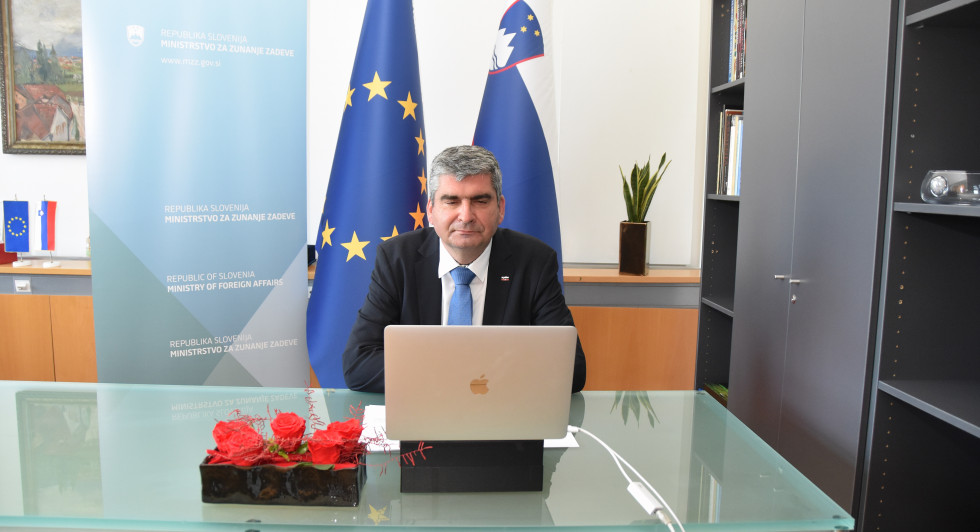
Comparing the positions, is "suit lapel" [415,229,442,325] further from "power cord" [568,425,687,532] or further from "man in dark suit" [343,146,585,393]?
"power cord" [568,425,687,532]

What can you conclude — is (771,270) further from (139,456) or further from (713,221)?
(139,456)

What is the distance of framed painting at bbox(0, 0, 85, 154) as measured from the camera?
3320 mm

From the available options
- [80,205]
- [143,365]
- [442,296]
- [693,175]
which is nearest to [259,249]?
[143,365]

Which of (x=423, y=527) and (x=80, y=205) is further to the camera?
(x=80, y=205)

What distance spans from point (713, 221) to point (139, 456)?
2405 mm

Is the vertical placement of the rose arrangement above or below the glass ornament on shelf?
below

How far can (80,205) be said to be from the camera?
3.50m

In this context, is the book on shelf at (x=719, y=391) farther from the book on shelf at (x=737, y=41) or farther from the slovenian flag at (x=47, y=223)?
the slovenian flag at (x=47, y=223)

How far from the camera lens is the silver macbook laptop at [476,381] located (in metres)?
1.19

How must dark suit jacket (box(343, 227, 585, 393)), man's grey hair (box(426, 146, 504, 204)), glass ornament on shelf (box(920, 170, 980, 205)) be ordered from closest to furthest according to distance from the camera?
glass ornament on shelf (box(920, 170, 980, 205)), man's grey hair (box(426, 146, 504, 204)), dark suit jacket (box(343, 227, 585, 393))

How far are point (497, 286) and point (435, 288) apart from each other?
0.65 feet

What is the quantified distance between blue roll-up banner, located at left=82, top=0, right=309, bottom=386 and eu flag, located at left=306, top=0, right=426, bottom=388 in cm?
16

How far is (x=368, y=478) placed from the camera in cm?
125

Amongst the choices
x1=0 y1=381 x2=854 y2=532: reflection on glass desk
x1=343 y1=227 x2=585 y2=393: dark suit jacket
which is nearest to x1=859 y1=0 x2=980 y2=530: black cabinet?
x1=0 y1=381 x2=854 y2=532: reflection on glass desk
